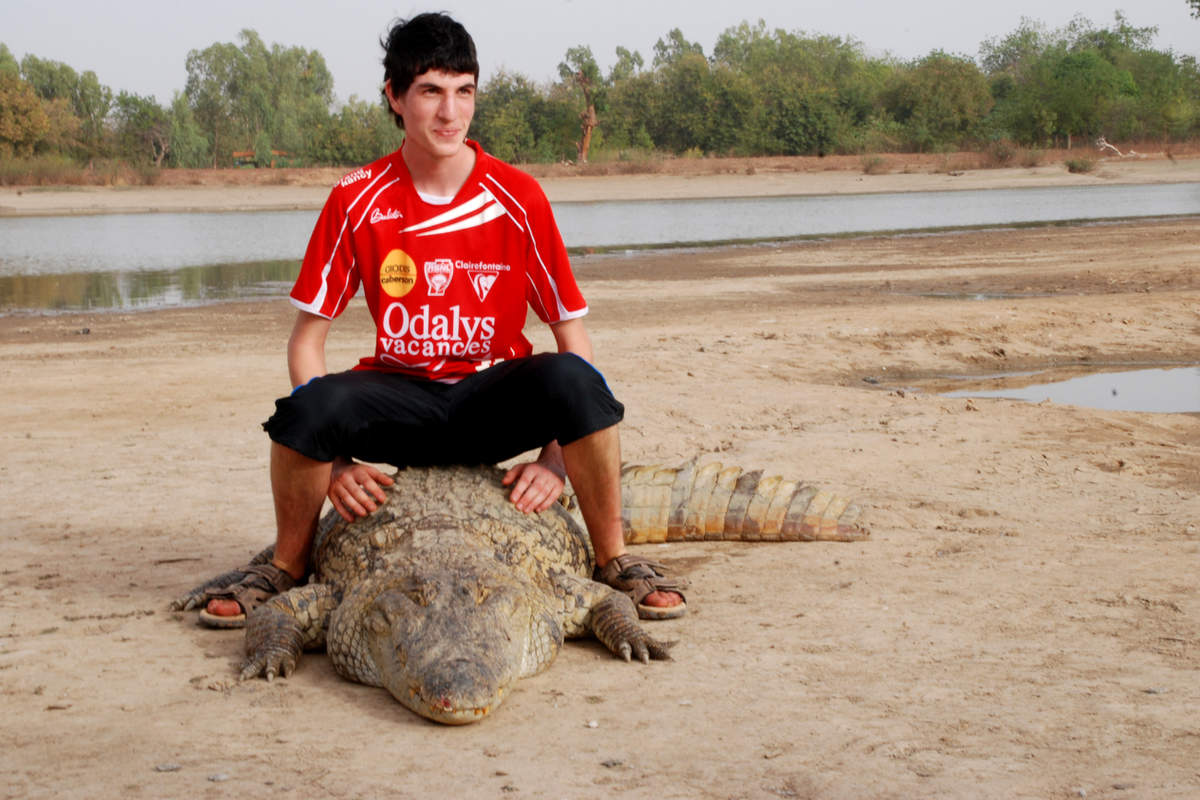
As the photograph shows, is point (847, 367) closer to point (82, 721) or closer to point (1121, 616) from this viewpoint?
point (1121, 616)

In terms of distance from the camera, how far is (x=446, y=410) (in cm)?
379

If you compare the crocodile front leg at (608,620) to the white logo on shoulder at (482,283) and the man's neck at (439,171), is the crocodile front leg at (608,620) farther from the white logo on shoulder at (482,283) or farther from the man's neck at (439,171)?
the man's neck at (439,171)

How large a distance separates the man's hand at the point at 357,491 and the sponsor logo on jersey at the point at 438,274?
62cm

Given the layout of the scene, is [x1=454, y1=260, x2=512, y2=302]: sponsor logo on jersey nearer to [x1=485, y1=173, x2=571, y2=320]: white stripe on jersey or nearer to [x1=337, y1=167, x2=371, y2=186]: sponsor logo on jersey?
[x1=485, y1=173, x2=571, y2=320]: white stripe on jersey

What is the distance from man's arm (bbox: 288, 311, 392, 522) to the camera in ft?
12.4

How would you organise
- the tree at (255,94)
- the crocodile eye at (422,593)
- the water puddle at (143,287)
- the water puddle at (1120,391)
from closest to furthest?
the crocodile eye at (422,593) → the water puddle at (1120,391) → the water puddle at (143,287) → the tree at (255,94)

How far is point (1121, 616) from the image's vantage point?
12.3 feet

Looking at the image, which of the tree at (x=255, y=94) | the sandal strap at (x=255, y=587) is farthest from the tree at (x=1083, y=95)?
the sandal strap at (x=255, y=587)

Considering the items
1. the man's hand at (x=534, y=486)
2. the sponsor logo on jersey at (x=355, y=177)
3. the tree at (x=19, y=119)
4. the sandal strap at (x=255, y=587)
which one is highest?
the tree at (x=19, y=119)

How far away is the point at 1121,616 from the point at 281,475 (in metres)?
2.71

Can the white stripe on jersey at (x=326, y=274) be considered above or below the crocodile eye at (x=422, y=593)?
above

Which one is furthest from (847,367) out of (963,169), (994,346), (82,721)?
(963,169)

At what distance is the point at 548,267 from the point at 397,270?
1.61 feet

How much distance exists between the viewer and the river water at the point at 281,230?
56.1ft
